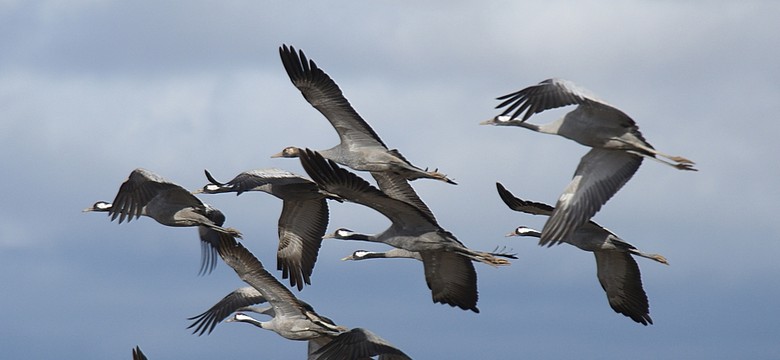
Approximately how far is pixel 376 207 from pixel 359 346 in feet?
6.17

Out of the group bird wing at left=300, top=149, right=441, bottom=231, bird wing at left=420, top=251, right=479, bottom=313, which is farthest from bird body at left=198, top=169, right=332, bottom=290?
bird wing at left=300, top=149, right=441, bottom=231

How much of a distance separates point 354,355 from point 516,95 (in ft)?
14.7

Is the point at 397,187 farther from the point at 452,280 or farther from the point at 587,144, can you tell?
the point at 587,144

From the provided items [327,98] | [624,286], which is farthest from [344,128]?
[624,286]

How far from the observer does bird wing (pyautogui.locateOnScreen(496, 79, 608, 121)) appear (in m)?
18.1

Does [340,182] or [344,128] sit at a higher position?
[344,128]

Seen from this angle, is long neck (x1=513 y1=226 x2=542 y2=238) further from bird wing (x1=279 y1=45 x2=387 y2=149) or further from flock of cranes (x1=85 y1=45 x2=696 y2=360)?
bird wing (x1=279 y1=45 x2=387 y2=149)

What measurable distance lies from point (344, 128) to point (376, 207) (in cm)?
193

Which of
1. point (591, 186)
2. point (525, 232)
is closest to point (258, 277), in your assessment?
point (525, 232)

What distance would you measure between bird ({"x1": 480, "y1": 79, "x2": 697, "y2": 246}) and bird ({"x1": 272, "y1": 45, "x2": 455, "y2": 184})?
2.80m

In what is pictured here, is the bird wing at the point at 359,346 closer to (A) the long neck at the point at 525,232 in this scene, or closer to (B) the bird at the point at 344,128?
(B) the bird at the point at 344,128

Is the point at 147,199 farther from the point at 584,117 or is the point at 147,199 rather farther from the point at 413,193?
the point at 584,117

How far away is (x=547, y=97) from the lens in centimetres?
1823

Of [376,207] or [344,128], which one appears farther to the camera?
[344,128]
